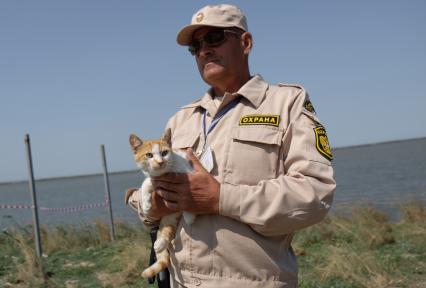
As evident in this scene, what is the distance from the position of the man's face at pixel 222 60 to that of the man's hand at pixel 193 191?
0.48 metres

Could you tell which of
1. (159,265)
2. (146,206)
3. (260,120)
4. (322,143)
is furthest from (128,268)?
(322,143)

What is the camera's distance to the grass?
5426 mm

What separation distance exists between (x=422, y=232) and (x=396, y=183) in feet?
49.7

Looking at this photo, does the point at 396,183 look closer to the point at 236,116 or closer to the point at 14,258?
the point at 14,258

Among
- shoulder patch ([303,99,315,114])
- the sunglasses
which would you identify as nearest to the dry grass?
the sunglasses

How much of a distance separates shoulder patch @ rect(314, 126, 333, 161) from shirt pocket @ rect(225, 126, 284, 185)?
0.17 m

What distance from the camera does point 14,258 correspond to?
777cm

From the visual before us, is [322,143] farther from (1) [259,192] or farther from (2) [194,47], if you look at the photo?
(2) [194,47]

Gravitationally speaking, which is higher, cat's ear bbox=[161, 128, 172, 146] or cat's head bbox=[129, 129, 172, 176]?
cat's ear bbox=[161, 128, 172, 146]

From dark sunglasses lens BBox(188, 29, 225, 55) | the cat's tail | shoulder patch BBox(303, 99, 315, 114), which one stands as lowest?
the cat's tail

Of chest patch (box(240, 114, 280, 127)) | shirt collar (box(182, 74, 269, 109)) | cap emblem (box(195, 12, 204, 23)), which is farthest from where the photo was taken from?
cap emblem (box(195, 12, 204, 23))

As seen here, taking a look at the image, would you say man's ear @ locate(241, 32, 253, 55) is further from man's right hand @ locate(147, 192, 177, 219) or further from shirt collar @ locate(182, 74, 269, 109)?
man's right hand @ locate(147, 192, 177, 219)

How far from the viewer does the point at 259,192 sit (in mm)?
1821

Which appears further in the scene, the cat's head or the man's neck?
the man's neck
